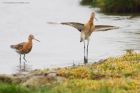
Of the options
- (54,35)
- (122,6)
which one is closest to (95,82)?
(54,35)

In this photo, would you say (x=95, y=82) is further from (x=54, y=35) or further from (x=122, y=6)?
(x=122, y=6)

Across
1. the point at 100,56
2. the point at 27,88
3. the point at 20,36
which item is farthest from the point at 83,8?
the point at 27,88

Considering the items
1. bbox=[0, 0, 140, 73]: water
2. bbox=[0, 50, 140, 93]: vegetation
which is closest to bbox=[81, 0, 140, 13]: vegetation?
bbox=[0, 0, 140, 73]: water

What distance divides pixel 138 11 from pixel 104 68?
2377cm

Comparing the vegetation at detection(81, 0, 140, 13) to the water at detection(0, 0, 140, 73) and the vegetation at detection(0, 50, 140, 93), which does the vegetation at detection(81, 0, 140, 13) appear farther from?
the vegetation at detection(0, 50, 140, 93)

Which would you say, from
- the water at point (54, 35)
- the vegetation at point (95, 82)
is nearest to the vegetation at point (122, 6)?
the water at point (54, 35)

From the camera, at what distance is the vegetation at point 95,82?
10.1 m

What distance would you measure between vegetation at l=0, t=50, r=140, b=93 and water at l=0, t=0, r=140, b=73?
16.0 ft

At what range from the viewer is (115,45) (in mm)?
22766

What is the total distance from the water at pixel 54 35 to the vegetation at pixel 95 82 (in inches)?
192

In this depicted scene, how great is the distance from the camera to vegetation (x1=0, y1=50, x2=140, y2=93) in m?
10.1

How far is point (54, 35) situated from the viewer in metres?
27.0

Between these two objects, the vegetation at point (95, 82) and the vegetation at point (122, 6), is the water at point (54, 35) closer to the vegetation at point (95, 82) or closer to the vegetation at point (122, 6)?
the vegetation at point (122, 6)

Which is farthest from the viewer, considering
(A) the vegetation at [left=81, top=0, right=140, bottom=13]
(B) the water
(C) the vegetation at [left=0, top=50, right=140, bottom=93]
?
(A) the vegetation at [left=81, top=0, right=140, bottom=13]
